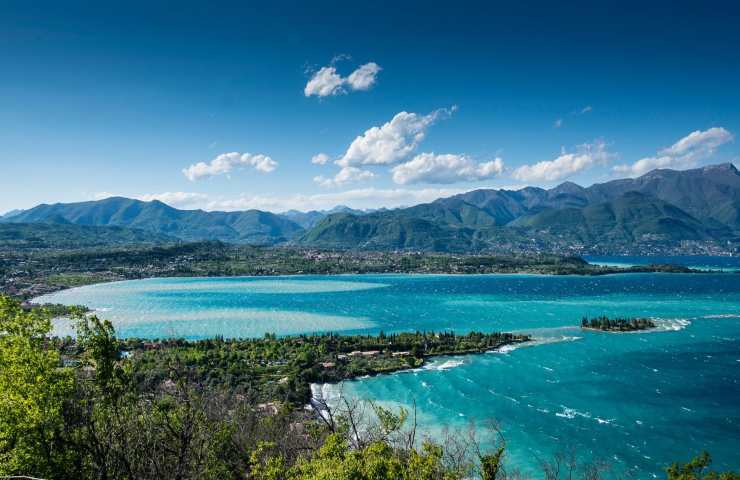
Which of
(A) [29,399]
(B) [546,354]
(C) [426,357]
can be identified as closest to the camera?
(A) [29,399]

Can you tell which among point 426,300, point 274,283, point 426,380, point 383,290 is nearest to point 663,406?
point 426,380

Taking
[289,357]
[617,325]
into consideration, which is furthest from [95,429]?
[617,325]

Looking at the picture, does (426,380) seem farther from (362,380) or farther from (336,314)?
(336,314)

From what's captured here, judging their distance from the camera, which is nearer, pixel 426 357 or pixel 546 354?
pixel 426 357

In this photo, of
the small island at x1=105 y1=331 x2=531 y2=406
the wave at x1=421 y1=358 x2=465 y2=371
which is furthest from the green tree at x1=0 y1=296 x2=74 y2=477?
the wave at x1=421 y1=358 x2=465 y2=371

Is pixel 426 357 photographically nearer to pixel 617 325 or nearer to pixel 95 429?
pixel 617 325

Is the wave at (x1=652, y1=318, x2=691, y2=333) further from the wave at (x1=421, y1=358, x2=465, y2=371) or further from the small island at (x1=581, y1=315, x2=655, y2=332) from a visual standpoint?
the wave at (x1=421, y1=358, x2=465, y2=371)

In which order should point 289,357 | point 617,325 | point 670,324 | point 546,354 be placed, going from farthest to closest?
1. point 670,324
2. point 617,325
3. point 546,354
4. point 289,357

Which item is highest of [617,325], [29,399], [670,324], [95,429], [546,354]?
[29,399]
